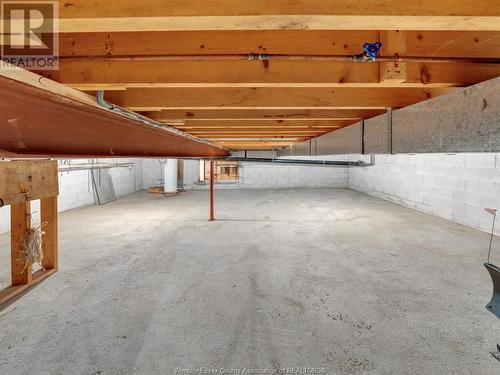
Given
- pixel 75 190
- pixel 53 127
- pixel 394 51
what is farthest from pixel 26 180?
pixel 75 190

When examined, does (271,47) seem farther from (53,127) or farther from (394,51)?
(53,127)

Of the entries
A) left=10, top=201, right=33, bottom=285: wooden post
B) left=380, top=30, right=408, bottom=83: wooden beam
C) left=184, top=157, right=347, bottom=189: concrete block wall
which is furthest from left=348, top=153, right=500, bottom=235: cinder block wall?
left=10, top=201, right=33, bottom=285: wooden post

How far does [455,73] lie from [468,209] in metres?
4.59

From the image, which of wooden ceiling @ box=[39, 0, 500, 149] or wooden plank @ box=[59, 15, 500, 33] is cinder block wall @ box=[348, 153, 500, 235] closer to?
wooden ceiling @ box=[39, 0, 500, 149]

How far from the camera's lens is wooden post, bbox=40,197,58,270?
108 inches

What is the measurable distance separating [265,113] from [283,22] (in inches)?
48.8

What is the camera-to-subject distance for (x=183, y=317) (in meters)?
1.98

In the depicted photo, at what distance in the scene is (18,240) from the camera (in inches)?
95.9

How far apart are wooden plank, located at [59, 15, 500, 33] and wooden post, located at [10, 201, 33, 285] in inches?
96.1

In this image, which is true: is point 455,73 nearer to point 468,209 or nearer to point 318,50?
point 318,50

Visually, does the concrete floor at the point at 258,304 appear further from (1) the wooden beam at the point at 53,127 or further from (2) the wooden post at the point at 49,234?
(1) the wooden beam at the point at 53,127

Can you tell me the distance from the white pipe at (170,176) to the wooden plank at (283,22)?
6712 millimetres

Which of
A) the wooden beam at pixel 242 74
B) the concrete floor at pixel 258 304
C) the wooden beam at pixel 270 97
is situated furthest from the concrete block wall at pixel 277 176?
the wooden beam at pixel 242 74

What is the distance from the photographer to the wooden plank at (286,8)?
66 centimetres
